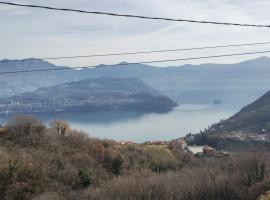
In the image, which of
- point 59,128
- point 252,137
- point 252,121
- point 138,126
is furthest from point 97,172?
point 138,126

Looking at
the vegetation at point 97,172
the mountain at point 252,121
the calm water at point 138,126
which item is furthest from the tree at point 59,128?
the calm water at point 138,126

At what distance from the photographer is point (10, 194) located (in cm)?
2962

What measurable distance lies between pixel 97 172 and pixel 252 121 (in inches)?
3375

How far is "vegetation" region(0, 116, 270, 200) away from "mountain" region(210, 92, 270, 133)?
65.9 metres

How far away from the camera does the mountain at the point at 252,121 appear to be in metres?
113

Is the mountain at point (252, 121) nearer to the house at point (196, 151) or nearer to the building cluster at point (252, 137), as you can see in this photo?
the building cluster at point (252, 137)

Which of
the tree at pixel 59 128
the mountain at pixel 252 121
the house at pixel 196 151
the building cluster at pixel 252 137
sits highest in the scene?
the mountain at pixel 252 121

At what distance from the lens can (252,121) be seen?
12062 cm

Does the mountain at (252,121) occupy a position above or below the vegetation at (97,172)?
above

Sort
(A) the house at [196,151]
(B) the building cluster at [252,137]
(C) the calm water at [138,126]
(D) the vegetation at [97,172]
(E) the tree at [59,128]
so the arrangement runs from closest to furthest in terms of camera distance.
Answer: (D) the vegetation at [97,172]
(E) the tree at [59,128]
(A) the house at [196,151]
(B) the building cluster at [252,137]
(C) the calm water at [138,126]

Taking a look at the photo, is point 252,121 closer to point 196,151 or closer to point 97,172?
point 196,151

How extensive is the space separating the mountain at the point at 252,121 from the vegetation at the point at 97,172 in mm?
Result: 65861

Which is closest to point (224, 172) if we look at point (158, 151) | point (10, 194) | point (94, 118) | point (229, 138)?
point (10, 194)

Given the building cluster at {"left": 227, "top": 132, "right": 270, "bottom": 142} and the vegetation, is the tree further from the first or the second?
the building cluster at {"left": 227, "top": 132, "right": 270, "bottom": 142}
